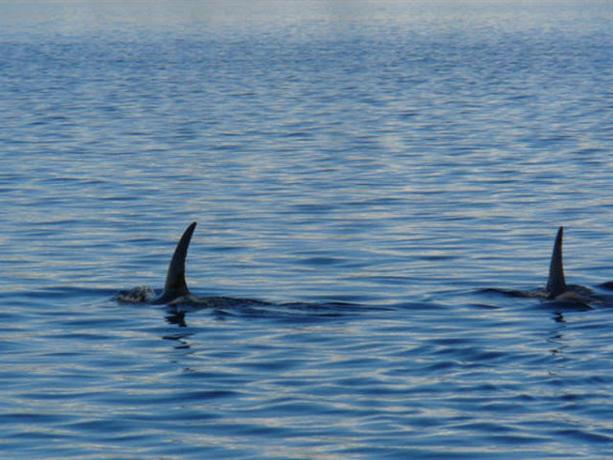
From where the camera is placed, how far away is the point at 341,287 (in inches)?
772

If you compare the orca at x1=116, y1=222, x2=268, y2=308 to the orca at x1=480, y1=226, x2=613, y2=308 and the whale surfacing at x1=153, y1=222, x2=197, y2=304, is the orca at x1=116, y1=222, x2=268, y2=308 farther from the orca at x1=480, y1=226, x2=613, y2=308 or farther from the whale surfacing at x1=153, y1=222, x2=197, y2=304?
the orca at x1=480, y1=226, x2=613, y2=308

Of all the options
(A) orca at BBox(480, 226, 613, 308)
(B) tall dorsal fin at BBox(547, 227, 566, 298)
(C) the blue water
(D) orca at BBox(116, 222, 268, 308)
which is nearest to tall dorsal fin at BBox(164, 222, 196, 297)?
(D) orca at BBox(116, 222, 268, 308)

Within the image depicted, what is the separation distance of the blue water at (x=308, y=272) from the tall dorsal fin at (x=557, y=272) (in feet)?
1.17

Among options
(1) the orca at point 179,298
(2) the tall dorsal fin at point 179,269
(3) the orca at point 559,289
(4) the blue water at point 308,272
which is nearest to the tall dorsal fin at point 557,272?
(3) the orca at point 559,289

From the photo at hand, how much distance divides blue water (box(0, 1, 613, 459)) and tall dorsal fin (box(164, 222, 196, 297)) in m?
0.36

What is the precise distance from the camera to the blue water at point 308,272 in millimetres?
12867

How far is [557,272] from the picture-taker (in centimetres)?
1736

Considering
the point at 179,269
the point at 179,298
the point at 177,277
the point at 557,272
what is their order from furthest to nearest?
the point at 179,298 < the point at 177,277 < the point at 179,269 < the point at 557,272

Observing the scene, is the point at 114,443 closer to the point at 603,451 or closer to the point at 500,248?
the point at 603,451

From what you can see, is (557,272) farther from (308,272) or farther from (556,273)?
(308,272)

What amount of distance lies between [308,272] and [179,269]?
11.3 ft

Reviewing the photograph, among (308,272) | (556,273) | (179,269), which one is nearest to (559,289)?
(556,273)

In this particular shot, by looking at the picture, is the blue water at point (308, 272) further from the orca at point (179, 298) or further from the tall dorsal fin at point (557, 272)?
the tall dorsal fin at point (557, 272)

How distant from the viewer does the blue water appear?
12867 mm
